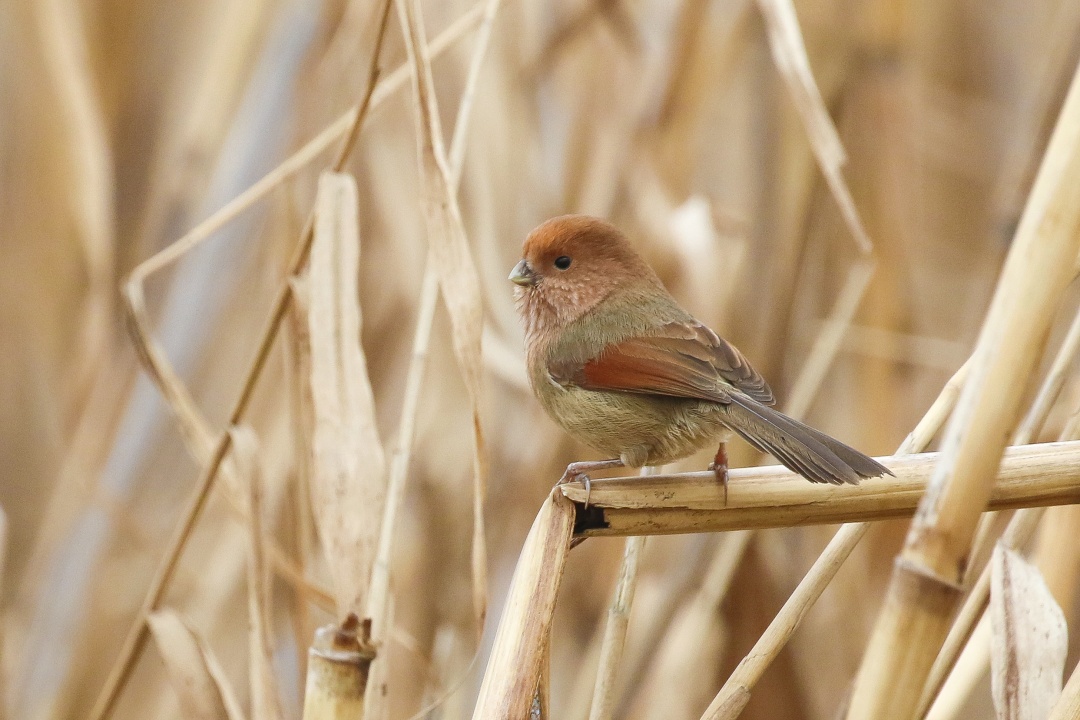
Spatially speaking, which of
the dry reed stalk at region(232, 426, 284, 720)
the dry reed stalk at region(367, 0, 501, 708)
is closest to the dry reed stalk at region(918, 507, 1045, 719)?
the dry reed stalk at region(367, 0, 501, 708)

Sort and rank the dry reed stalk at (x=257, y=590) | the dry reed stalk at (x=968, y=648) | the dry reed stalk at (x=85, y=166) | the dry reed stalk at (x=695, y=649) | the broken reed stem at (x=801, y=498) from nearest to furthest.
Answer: the broken reed stem at (x=801, y=498) → the dry reed stalk at (x=968, y=648) → the dry reed stalk at (x=257, y=590) → the dry reed stalk at (x=695, y=649) → the dry reed stalk at (x=85, y=166)

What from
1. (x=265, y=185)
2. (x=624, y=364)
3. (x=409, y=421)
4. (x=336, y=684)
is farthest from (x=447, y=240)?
(x=336, y=684)

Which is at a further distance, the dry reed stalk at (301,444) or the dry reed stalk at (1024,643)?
the dry reed stalk at (301,444)

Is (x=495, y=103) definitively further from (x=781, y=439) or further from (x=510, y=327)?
(x=781, y=439)

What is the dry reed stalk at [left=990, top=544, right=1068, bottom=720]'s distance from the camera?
4.84 ft

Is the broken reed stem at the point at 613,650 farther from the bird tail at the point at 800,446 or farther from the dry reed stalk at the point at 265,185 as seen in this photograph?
the dry reed stalk at the point at 265,185

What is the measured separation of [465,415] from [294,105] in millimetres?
1052

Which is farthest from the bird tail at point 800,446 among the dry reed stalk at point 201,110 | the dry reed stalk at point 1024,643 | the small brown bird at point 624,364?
the dry reed stalk at point 201,110

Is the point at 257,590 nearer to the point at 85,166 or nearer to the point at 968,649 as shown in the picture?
the point at 968,649

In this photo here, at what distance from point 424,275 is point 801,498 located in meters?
1.41

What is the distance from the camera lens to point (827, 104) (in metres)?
2.82

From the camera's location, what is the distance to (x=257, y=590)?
1954mm

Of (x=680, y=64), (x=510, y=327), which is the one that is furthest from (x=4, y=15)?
(x=680, y=64)

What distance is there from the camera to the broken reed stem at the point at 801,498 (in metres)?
1.41
